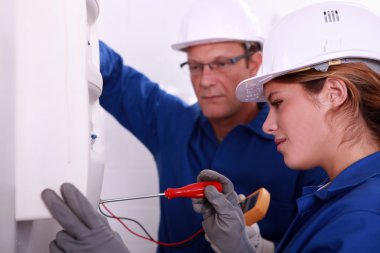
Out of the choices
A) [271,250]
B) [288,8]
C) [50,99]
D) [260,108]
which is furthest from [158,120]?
[50,99]

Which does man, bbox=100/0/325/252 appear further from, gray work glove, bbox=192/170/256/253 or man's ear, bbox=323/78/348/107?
man's ear, bbox=323/78/348/107

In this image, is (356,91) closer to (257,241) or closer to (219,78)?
(257,241)

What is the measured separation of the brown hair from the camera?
0.98 m

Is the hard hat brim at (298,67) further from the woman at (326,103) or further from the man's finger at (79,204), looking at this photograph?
the man's finger at (79,204)

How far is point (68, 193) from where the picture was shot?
75 cm

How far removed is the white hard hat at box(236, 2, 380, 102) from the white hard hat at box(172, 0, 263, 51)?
22.6 inches

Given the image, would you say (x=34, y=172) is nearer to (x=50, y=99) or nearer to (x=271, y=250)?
(x=50, y=99)

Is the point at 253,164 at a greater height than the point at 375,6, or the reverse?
the point at 375,6

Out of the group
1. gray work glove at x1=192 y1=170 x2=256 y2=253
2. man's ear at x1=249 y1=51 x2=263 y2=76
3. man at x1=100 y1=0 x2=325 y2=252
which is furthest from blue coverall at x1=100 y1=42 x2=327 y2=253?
gray work glove at x1=192 y1=170 x2=256 y2=253

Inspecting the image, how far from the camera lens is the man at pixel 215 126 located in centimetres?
159

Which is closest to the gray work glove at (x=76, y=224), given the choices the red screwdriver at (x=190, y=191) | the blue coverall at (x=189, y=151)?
the red screwdriver at (x=190, y=191)

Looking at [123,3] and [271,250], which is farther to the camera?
[123,3]

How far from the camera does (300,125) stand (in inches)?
40.2

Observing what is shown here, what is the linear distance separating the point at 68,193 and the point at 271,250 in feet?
2.79
